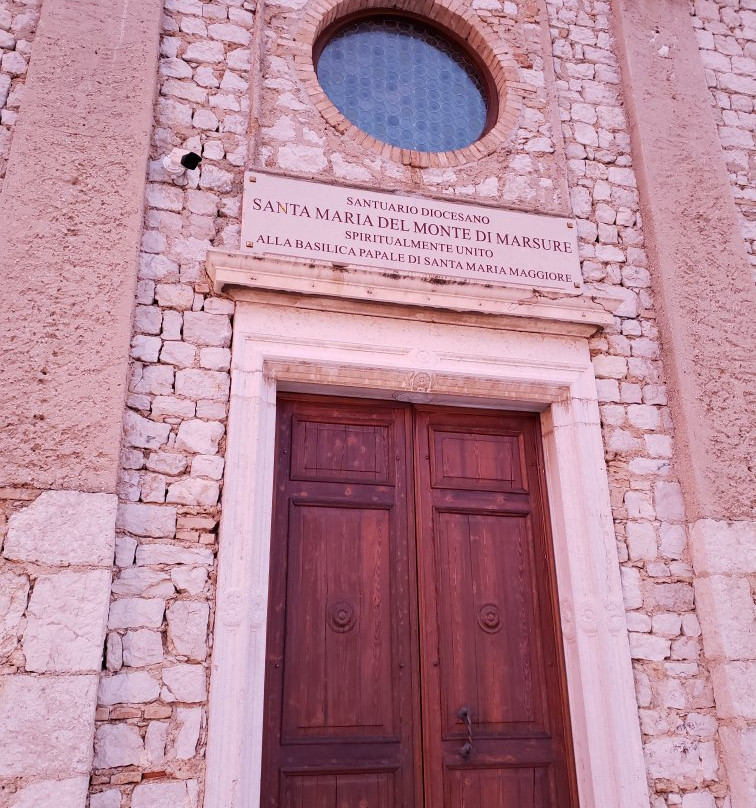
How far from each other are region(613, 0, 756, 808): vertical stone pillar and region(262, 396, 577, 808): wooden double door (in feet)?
2.66

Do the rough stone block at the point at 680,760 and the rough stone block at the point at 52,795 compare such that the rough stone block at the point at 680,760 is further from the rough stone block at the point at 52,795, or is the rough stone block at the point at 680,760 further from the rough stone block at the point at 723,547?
the rough stone block at the point at 52,795

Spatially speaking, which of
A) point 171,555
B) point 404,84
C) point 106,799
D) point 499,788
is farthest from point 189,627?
point 404,84

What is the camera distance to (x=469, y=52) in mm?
5266

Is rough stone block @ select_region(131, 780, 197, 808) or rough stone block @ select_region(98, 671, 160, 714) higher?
rough stone block @ select_region(98, 671, 160, 714)

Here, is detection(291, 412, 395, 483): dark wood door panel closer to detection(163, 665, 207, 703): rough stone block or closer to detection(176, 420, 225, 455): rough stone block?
detection(176, 420, 225, 455): rough stone block

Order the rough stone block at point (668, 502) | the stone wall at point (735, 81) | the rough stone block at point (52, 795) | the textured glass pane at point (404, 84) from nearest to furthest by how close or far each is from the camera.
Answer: the rough stone block at point (52, 795) < the rough stone block at point (668, 502) < the textured glass pane at point (404, 84) < the stone wall at point (735, 81)

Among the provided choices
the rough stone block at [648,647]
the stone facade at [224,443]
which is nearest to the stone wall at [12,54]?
the stone facade at [224,443]

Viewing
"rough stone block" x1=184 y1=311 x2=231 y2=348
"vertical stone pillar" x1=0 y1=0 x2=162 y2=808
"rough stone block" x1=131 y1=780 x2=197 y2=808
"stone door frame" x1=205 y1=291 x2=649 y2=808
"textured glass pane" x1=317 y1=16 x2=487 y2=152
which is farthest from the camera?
"textured glass pane" x1=317 y1=16 x2=487 y2=152

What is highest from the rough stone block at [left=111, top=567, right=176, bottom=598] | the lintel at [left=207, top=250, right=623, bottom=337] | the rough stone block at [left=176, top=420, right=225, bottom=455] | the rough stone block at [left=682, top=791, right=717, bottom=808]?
the lintel at [left=207, top=250, right=623, bottom=337]

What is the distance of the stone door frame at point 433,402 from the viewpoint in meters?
3.40

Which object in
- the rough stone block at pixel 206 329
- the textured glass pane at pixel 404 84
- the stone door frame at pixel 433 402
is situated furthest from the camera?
the textured glass pane at pixel 404 84

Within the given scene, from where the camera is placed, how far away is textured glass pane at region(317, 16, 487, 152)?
493 cm

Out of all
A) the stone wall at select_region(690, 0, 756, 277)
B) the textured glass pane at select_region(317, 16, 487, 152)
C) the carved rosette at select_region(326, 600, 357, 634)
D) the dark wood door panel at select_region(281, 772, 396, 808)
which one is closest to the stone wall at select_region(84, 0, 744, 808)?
the textured glass pane at select_region(317, 16, 487, 152)

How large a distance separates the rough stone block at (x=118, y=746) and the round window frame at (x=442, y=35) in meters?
3.95
